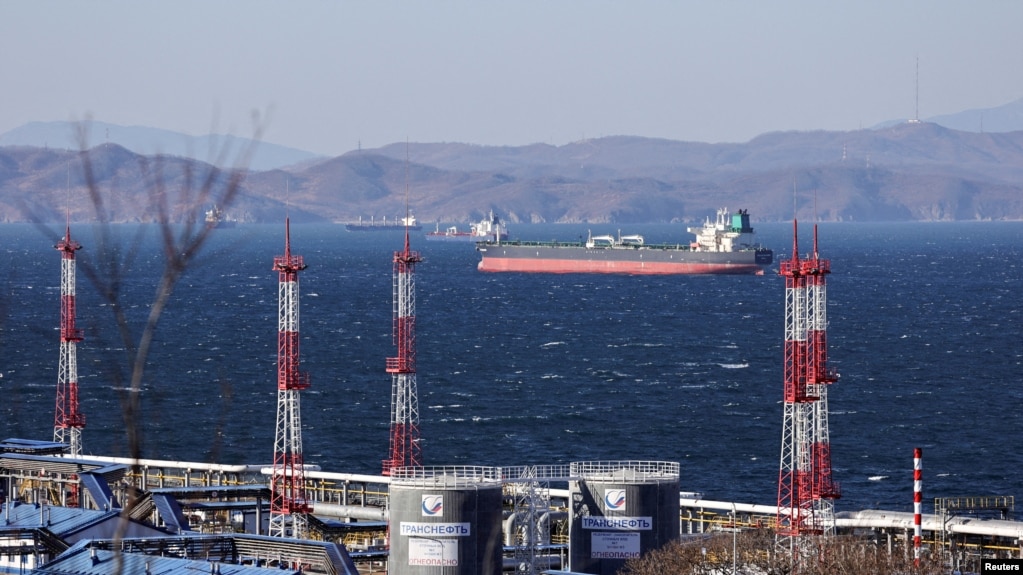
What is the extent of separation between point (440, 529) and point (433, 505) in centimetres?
53

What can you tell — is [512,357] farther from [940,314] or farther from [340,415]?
[940,314]

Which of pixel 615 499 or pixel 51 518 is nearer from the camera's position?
pixel 51 518

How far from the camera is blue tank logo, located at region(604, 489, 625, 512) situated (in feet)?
117

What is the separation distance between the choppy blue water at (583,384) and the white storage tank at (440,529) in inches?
210

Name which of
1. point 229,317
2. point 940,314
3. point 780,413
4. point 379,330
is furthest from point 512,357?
point 940,314

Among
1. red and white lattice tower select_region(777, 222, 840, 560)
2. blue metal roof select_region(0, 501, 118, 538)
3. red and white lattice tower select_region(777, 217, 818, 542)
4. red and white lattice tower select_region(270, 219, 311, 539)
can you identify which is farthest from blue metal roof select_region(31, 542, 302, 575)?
red and white lattice tower select_region(777, 222, 840, 560)

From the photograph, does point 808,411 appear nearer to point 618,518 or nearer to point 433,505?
point 618,518

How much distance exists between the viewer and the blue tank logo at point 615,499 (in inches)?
1410

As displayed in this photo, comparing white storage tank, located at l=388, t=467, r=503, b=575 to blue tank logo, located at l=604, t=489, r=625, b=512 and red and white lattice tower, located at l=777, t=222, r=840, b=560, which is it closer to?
blue tank logo, located at l=604, t=489, r=625, b=512

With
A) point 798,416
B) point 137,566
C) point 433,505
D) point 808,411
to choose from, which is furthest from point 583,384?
point 137,566

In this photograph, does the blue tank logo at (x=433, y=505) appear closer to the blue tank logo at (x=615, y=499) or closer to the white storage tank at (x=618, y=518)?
the white storage tank at (x=618, y=518)

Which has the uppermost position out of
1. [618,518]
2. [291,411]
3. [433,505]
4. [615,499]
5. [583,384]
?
[291,411]

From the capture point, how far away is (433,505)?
3356cm

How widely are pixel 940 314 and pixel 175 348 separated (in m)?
69.1
